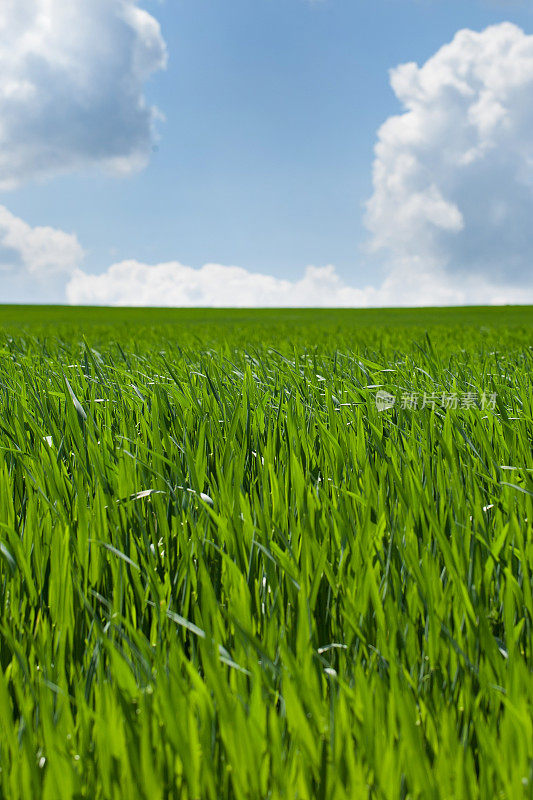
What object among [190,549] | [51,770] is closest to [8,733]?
[51,770]

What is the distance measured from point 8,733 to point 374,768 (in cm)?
55

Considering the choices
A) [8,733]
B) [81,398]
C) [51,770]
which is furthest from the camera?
[81,398]

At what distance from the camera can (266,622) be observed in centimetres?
108

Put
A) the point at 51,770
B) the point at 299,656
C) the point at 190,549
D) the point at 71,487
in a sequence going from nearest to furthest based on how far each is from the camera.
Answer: the point at 51,770, the point at 299,656, the point at 190,549, the point at 71,487

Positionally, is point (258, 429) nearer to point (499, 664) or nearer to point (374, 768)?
point (499, 664)

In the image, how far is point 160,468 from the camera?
175cm

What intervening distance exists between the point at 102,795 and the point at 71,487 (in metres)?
0.95

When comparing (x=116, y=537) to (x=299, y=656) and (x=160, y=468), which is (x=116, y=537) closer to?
(x=160, y=468)

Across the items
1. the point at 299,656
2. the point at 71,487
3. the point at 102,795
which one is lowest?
the point at 102,795

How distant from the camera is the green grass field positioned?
827mm

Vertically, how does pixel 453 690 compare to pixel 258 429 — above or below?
below

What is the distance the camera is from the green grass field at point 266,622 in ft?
2.71

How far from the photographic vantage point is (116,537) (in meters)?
1.35

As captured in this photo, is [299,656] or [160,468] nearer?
[299,656]
